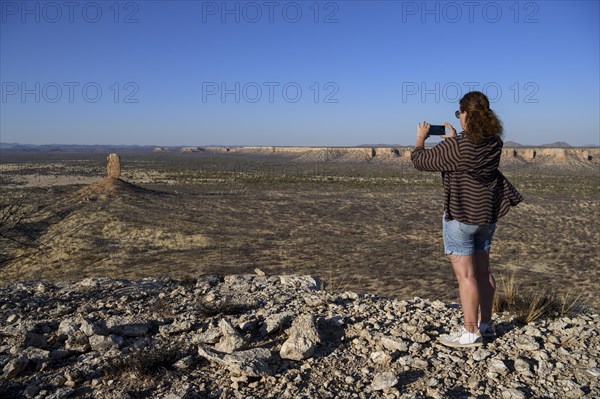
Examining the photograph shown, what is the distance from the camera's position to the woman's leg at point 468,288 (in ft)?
11.0

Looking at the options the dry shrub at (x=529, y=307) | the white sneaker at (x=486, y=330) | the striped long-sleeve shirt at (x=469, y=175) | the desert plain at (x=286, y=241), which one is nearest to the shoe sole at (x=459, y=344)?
the white sneaker at (x=486, y=330)

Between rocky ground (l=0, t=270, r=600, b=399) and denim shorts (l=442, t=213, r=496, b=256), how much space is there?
2.46 feet

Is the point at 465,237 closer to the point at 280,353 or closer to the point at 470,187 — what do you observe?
the point at 470,187

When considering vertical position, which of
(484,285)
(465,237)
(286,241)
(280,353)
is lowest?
(286,241)

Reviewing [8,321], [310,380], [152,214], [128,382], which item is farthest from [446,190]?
[152,214]

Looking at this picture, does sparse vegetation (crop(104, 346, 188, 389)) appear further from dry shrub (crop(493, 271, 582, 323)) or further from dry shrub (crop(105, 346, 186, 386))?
dry shrub (crop(493, 271, 582, 323))

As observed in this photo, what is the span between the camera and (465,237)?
10.8 feet

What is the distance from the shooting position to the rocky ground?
298 cm

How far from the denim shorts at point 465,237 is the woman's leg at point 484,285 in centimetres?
15

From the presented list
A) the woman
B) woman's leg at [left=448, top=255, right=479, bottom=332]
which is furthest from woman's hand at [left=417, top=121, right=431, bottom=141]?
woman's leg at [left=448, top=255, right=479, bottom=332]

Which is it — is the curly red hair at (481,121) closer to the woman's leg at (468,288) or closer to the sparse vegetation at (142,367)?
the woman's leg at (468,288)

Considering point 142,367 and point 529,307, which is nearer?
point 142,367

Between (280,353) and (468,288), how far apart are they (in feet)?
4.73

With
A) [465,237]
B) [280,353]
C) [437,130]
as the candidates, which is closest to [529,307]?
[465,237]
